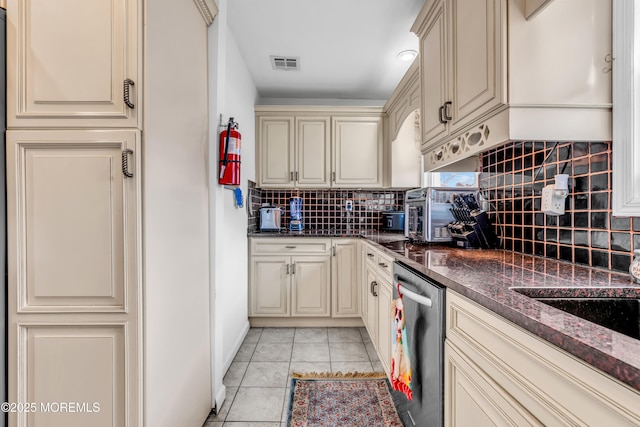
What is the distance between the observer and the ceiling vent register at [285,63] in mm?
2621

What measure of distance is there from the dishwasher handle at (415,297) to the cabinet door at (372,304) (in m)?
0.78

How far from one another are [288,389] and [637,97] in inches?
86.0

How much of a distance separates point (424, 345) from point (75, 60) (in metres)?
1.67

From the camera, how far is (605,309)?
0.84 metres

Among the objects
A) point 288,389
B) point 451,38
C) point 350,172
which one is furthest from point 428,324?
point 350,172

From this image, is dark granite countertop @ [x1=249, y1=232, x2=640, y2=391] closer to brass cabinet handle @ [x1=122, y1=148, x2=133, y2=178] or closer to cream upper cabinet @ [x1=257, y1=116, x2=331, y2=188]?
brass cabinet handle @ [x1=122, y1=148, x2=133, y2=178]

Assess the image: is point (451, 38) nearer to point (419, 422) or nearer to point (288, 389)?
point (419, 422)

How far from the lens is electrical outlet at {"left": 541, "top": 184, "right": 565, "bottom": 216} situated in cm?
123

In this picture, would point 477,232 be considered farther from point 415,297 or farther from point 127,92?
point 127,92

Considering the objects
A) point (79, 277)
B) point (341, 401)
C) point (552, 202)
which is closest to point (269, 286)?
point (341, 401)

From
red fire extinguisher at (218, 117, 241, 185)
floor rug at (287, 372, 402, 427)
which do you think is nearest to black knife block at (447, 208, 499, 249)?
floor rug at (287, 372, 402, 427)

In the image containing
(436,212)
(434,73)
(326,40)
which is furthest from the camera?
(326,40)

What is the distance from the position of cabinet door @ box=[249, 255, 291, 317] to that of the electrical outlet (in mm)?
2149

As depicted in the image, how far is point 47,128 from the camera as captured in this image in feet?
3.27
